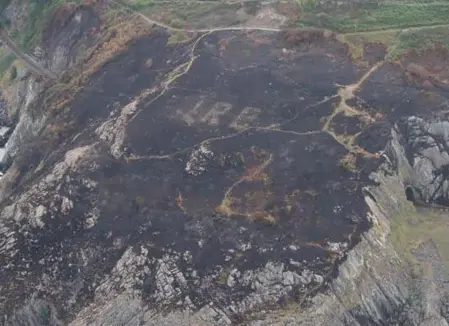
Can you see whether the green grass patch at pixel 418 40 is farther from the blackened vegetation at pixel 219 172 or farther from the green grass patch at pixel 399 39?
the blackened vegetation at pixel 219 172

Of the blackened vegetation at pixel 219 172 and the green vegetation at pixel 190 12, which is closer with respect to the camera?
the blackened vegetation at pixel 219 172

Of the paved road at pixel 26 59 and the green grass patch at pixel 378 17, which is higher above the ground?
the green grass patch at pixel 378 17

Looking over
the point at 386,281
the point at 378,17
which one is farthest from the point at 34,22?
the point at 386,281

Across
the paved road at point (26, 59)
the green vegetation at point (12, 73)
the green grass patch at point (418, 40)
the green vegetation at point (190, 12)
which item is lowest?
the green vegetation at point (12, 73)

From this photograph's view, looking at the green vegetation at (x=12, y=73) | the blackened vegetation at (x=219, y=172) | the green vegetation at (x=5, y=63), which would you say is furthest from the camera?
the green vegetation at (x=5, y=63)

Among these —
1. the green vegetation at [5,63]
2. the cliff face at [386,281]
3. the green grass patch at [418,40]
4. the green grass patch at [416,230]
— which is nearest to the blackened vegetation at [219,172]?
the cliff face at [386,281]

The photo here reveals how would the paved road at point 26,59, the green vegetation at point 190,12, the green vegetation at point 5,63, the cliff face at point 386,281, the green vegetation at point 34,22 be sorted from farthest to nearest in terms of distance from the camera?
1. the green vegetation at point 5,63
2. the green vegetation at point 34,22
3. the paved road at point 26,59
4. the green vegetation at point 190,12
5. the cliff face at point 386,281

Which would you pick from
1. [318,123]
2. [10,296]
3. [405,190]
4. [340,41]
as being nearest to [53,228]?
[10,296]

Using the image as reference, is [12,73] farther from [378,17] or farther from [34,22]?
[378,17]
